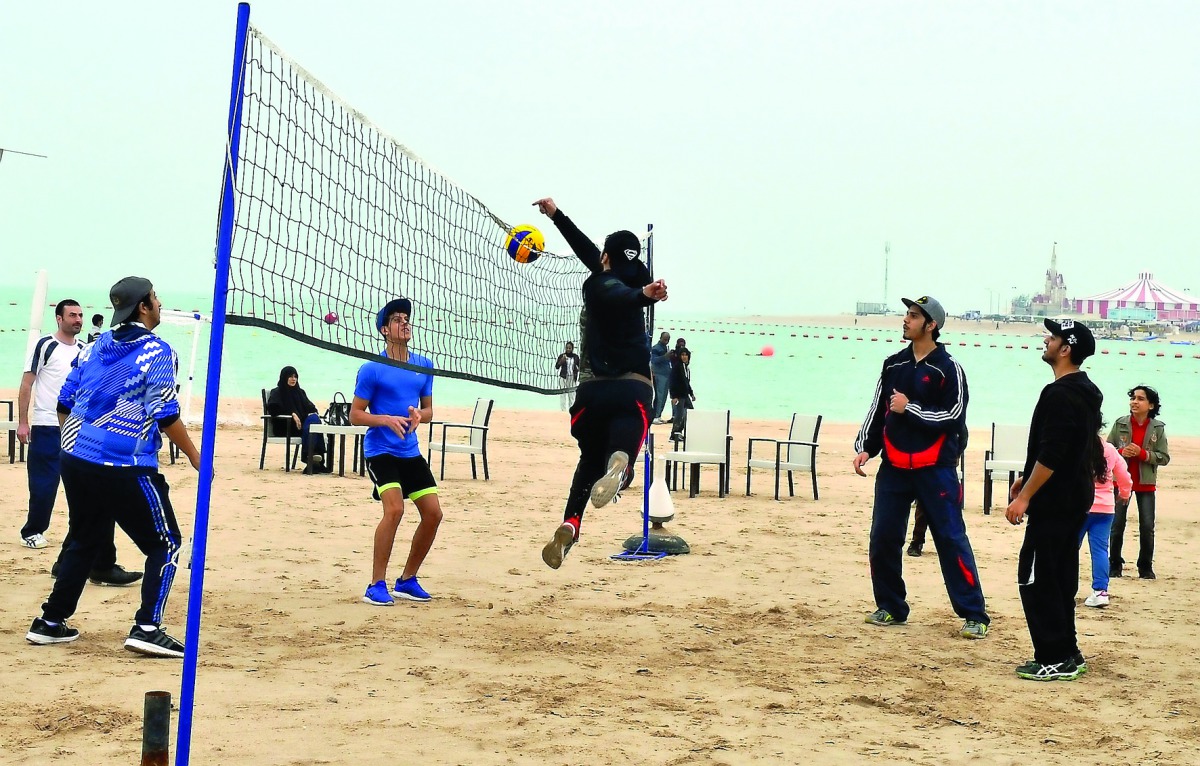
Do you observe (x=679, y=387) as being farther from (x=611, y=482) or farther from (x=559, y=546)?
(x=611, y=482)

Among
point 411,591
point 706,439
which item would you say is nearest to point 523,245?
point 411,591

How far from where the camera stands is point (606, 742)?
4.90 metres

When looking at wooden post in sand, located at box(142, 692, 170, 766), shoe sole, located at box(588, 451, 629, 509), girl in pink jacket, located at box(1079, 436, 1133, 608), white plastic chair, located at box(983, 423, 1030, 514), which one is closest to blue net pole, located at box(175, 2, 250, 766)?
wooden post in sand, located at box(142, 692, 170, 766)

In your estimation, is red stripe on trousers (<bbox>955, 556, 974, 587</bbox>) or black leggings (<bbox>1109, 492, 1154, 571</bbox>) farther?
black leggings (<bbox>1109, 492, 1154, 571</bbox>)

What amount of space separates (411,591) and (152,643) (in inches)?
77.5

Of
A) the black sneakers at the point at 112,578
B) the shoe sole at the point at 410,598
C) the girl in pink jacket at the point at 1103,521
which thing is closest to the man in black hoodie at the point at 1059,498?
the girl in pink jacket at the point at 1103,521

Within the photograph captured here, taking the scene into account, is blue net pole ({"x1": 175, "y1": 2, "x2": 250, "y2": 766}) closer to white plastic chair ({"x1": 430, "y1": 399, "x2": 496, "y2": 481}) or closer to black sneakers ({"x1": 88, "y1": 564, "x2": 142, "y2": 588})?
black sneakers ({"x1": 88, "y1": 564, "x2": 142, "y2": 588})

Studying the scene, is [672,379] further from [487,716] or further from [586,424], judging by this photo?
[487,716]

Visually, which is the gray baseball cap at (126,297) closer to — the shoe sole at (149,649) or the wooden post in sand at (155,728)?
the shoe sole at (149,649)

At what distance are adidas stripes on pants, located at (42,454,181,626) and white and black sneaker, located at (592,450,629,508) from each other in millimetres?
2051

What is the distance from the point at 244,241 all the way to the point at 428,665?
7.65 ft

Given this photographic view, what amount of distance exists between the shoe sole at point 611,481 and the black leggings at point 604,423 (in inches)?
3.3

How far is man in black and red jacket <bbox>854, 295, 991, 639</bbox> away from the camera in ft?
23.4

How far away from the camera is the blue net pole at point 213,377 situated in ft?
12.2
